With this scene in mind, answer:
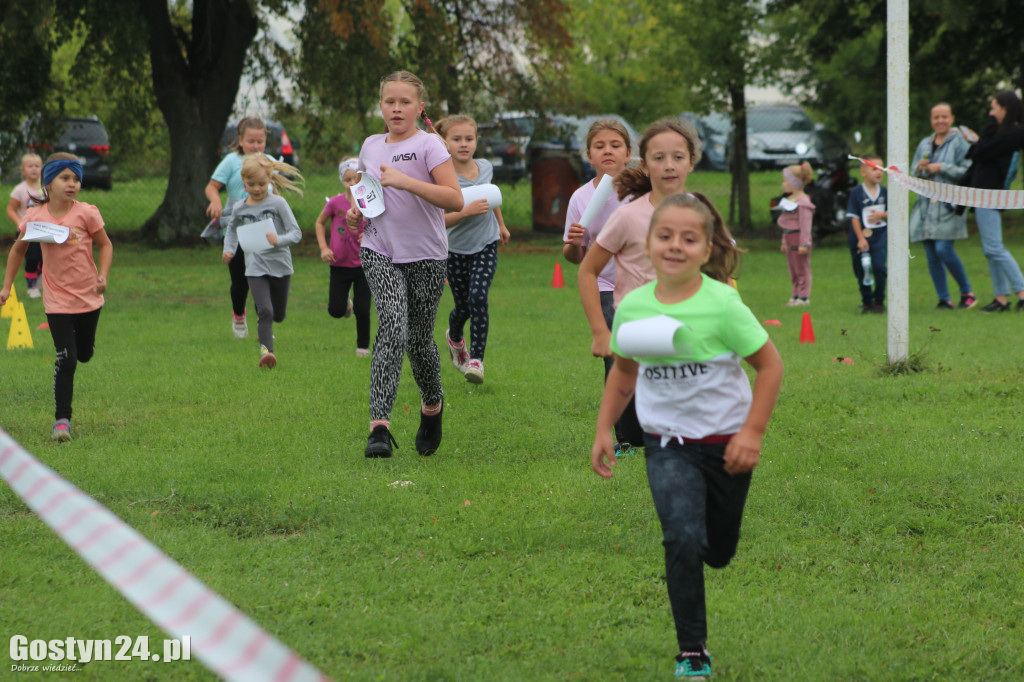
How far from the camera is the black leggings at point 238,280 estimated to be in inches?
401

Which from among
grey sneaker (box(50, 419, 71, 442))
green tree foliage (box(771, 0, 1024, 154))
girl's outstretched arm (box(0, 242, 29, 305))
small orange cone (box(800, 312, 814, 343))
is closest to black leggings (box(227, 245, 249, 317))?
girl's outstretched arm (box(0, 242, 29, 305))

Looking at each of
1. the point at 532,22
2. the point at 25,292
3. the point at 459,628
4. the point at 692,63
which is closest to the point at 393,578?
the point at 459,628

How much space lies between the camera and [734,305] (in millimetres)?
3363

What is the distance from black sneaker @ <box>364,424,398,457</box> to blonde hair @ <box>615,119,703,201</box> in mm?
2109

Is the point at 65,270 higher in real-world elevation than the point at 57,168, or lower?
lower

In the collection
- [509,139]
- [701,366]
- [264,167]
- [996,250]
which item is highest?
[509,139]

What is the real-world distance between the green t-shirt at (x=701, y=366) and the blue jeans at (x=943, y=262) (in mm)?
9763

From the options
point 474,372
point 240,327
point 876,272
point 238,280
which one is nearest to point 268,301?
Answer: point 238,280

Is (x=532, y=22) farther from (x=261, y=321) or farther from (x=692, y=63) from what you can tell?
(x=261, y=321)

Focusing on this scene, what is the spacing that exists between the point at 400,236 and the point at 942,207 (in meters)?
8.19

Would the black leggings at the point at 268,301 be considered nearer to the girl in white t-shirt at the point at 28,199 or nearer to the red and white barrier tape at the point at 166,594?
the girl in white t-shirt at the point at 28,199

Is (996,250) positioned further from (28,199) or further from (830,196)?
(28,199)

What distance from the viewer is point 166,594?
6.66 ft

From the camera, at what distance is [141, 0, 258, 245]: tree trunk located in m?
20.6
